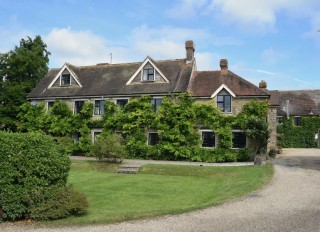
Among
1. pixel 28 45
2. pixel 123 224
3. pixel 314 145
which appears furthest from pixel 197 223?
pixel 28 45

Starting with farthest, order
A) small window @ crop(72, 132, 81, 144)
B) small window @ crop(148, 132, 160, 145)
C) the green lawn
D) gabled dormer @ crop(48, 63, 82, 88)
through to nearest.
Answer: gabled dormer @ crop(48, 63, 82, 88)
small window @ crop(72, 132, 81, 144)
small window @ crop(148, 132, 160, 145)
the green lawn

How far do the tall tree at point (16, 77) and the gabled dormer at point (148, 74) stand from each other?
18142 millimetres

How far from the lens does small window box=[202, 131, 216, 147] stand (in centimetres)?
3138

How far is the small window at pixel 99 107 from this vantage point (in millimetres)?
35531

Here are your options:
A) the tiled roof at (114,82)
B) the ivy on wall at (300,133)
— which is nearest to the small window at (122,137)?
the tiled roof at (114,82)

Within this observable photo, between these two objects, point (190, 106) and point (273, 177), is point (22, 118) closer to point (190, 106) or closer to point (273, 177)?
point (190, 106)

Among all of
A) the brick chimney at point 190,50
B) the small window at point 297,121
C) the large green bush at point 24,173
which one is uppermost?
the brick chimney at point 190,50

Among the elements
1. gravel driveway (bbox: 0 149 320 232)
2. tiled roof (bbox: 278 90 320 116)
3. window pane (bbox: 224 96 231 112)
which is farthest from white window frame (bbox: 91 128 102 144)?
tiled roof (bbox: 278 90 320 116)

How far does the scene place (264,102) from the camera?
98.9ft

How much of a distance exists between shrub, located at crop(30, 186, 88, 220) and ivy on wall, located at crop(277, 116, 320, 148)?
40402mm

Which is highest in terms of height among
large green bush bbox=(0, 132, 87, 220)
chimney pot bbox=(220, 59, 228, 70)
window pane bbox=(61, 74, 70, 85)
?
chimney pot bbox=(220, 59, 228, 70)

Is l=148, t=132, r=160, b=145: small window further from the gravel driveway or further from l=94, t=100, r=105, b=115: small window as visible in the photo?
the gravel driveway

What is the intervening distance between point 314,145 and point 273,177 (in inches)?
1260

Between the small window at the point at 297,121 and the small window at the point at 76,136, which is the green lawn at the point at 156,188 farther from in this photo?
the small window at the point at 297,121
